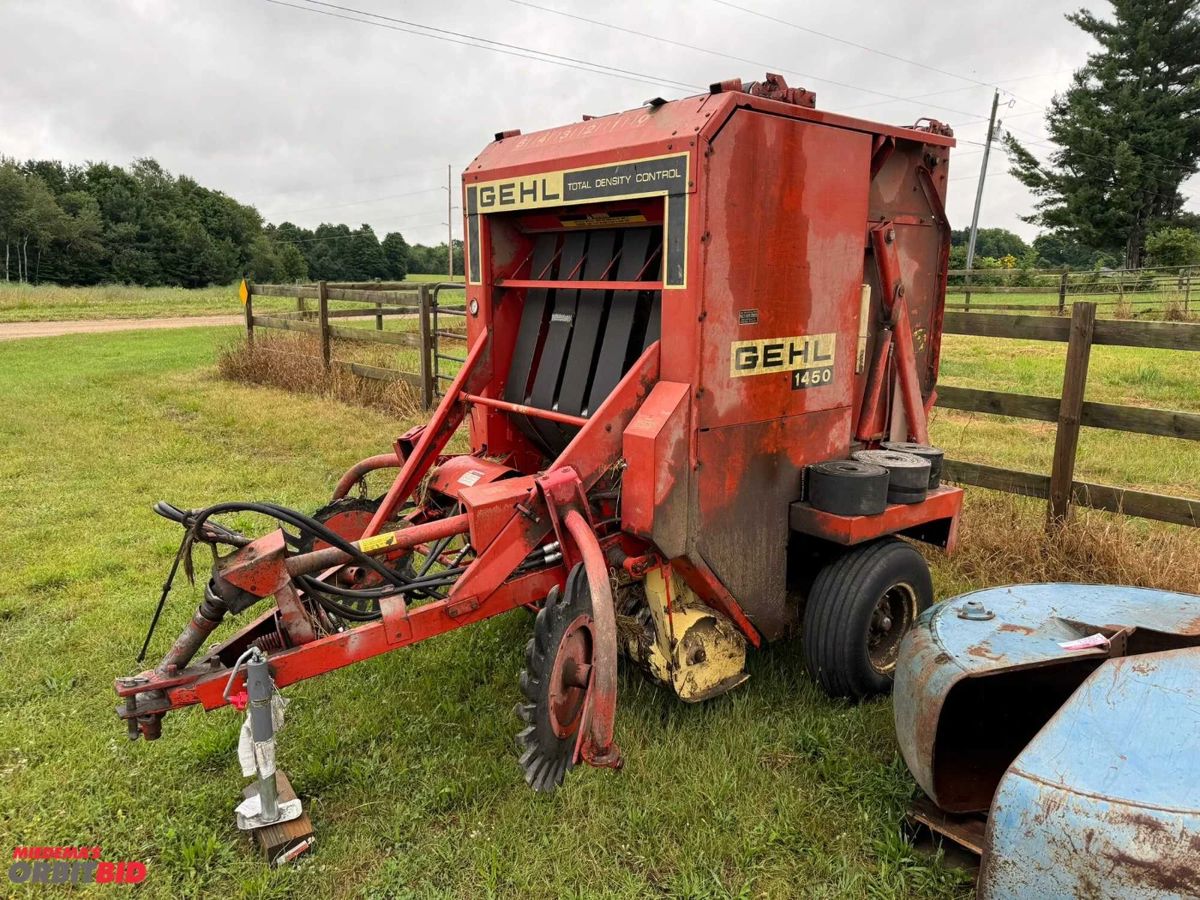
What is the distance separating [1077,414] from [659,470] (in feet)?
9.89

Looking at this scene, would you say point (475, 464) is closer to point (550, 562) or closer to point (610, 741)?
point (550, 562)

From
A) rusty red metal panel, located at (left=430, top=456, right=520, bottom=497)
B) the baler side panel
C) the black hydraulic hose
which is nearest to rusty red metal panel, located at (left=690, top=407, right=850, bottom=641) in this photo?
the baler side panel

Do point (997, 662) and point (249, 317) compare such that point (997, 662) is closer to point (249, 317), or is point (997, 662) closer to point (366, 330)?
point (366, 330)

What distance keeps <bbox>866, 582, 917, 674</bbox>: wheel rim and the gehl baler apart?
0.01 metres

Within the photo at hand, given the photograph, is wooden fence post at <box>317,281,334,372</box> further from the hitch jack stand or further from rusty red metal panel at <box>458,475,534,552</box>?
the hitch jack stand

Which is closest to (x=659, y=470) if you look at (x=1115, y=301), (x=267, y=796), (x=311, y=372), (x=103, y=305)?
(x=267, y=796)

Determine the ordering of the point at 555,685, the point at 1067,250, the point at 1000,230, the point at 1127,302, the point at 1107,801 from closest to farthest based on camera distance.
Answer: the point at 1107,801 → the point at 555,685 → the point at 1127,302 → the point at 1067,250 → the point at 1000,230

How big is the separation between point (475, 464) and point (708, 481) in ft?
4.00

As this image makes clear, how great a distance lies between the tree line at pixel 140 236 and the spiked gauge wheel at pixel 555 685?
6237 centimetres

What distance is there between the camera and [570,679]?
2.83 meters

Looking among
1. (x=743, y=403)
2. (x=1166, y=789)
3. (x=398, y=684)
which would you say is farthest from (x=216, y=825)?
(x=1166, y=789)

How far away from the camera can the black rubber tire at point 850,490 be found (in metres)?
3.43

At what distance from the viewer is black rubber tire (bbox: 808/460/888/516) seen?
11.2ft

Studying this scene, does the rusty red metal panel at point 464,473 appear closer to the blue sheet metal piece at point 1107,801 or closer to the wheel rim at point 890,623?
the wheel rim at point 890,623
